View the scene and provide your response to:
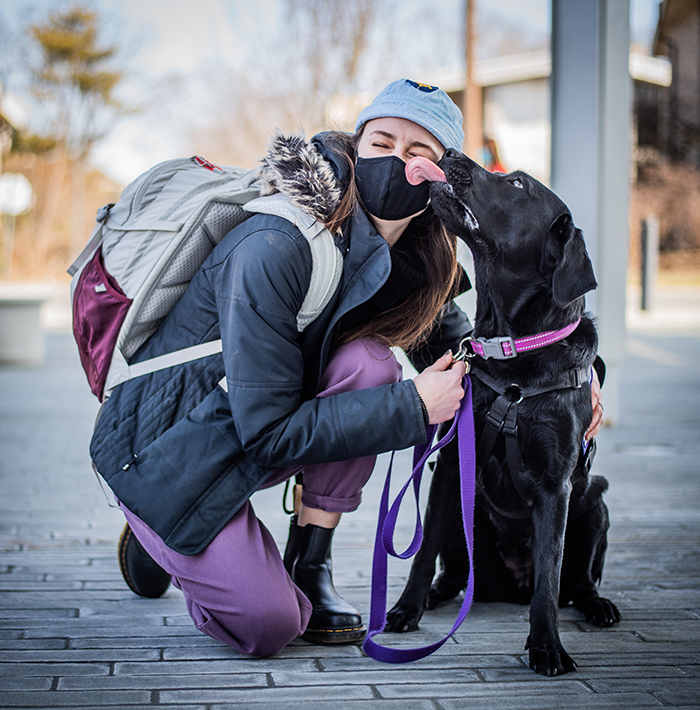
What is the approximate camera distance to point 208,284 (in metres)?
2.13

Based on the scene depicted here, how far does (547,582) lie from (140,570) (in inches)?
46.6

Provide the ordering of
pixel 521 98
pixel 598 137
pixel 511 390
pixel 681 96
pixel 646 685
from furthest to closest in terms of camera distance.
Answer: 1. pixel 681 96
2. pixel 521 98
3. pixel 598 137
4. pixel 511 390
5. pixel 646 685

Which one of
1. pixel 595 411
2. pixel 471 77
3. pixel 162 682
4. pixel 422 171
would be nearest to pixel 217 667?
pixel 162 682

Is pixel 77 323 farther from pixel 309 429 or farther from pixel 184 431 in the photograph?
pixel 309 429

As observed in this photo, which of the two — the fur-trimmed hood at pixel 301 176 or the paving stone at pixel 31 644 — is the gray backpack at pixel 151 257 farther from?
the paving stone at pixel 31 644

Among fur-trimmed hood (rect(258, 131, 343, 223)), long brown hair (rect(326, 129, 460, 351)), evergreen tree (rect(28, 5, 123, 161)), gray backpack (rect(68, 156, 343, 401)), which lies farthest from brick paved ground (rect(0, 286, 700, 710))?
evergreen tree (rect(28, 5, 123, 161))

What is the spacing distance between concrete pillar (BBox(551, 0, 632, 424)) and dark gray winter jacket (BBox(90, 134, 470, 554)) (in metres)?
3.24

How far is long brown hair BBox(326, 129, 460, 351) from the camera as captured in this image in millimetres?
2248

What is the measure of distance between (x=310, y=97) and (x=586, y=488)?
1711 centimetres

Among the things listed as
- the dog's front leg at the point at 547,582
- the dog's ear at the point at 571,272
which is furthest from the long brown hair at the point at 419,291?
the dog's front leg at the point at 547,582

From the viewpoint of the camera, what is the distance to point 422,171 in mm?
2137

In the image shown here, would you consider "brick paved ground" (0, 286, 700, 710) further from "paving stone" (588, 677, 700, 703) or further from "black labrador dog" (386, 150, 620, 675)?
"black labrador dog" (386, 150, 620, 675)

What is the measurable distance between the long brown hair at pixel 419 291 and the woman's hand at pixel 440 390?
0.30 metres

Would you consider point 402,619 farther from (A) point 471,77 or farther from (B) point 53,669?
(A) point 471,77
